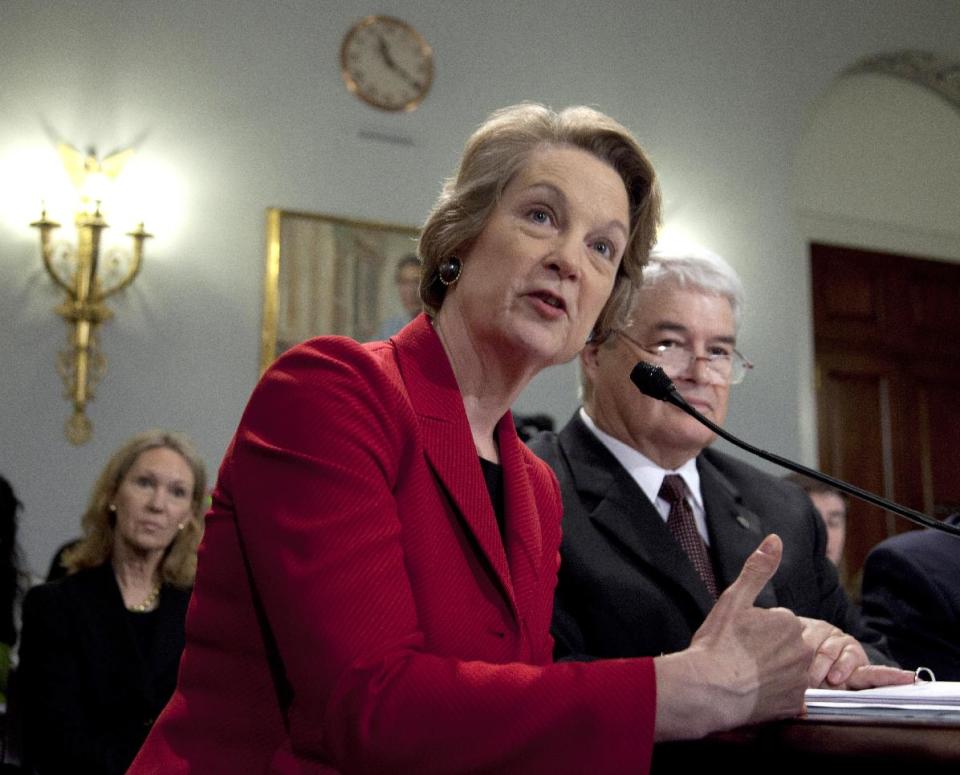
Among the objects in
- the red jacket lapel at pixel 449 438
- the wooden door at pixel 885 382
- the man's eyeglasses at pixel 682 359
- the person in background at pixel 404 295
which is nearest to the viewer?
the red jacket lapel at pixel 449 438

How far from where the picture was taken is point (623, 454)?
7.46ft

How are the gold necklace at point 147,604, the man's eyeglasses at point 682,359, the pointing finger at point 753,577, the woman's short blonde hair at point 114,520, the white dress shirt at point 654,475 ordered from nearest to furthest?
the pointing finger at point 753,577 < the white dress shirt at point 654,475 < the man's eyeglasses at point 682,359 < the gold necklace at point 147,604 < the woman's short blonde hair at point 114,520

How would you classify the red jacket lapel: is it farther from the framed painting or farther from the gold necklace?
the framed painting

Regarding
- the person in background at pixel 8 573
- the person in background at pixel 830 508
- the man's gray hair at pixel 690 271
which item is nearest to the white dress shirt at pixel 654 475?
the man's gray hair at pixel 690 271

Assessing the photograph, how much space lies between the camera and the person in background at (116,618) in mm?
3207

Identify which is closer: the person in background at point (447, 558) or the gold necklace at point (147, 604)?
the person in background at point (447, 558)

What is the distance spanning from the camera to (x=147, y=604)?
360 cm

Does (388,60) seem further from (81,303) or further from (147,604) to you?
(147,604)

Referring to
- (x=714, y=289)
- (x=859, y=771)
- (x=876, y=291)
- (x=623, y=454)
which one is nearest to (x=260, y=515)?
(x=859, y=771)

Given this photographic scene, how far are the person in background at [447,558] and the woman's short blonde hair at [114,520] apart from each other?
2293 mm

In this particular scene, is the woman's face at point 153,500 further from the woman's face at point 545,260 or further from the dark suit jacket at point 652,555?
the woman's face at point 545,260

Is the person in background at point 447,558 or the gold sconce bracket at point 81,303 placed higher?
the gold sconce bracket at point 81,303

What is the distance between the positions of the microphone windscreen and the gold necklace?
2364 mm

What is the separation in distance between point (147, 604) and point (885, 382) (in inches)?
187
